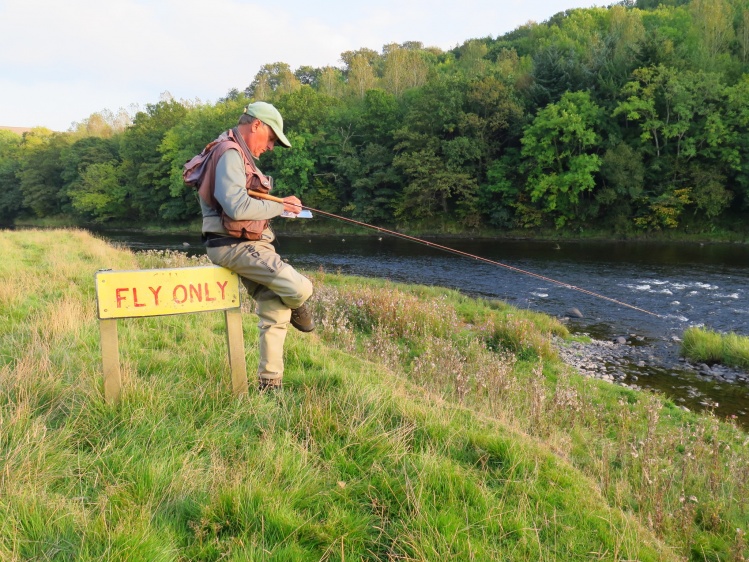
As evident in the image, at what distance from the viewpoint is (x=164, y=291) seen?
11.4 feet

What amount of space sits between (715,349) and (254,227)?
9.37 m

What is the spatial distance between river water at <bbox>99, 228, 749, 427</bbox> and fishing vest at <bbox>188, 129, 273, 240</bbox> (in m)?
7.07

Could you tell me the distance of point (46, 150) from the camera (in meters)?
66.6

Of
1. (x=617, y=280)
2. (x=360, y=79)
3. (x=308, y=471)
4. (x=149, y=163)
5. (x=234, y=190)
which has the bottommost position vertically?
(x=617, y=280)

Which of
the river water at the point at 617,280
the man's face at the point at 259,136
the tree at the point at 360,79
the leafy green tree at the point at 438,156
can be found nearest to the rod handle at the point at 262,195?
the man's face at the point at 259,136

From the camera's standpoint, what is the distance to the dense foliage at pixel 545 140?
99.6 ft

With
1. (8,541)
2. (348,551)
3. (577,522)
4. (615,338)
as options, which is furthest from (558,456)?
(615,338)

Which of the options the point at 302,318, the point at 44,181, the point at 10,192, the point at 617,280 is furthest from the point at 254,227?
the point at 10,192

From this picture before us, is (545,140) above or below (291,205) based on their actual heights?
above

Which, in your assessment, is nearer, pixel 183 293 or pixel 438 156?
pixel 183 293

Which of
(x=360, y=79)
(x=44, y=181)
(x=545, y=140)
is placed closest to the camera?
(x=545, y=140)

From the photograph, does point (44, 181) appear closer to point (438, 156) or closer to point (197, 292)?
point (438, 156)

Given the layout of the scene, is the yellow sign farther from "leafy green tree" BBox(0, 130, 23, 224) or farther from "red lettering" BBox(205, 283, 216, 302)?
"leafy green tree" BBox(0, 130, 23, 224)

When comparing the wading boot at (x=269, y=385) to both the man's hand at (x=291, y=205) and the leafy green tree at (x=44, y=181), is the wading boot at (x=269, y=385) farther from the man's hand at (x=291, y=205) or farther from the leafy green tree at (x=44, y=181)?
the leafy green tree at (x=44, y=181)
